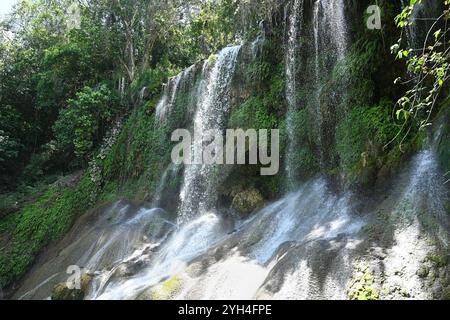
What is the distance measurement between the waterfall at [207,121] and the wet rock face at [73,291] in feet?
12.0

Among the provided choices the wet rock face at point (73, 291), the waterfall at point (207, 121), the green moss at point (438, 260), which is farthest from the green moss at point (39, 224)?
the green moss at point (438, 260)

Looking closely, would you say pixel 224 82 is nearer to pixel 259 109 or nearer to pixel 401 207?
pixel 259 109

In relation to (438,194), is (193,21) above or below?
above

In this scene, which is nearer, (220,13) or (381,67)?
(381,67)

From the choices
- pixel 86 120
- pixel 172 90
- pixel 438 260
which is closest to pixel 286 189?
pixel 438 260

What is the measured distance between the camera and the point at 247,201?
11.0 m

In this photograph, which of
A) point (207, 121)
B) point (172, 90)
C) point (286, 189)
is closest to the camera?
point (286, 189)

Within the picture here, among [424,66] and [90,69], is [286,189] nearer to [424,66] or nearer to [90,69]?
[424,66]

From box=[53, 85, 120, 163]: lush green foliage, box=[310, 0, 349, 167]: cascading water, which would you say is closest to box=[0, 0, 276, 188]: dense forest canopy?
box=[53, 85, 120, 163]: lush green foliage

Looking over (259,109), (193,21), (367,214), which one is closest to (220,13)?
(193,21)

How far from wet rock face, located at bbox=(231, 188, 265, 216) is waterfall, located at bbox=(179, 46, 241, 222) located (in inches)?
51.2

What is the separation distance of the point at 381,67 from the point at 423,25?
1198mm

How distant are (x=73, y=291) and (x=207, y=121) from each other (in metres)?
7.16

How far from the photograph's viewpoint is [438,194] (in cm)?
641
